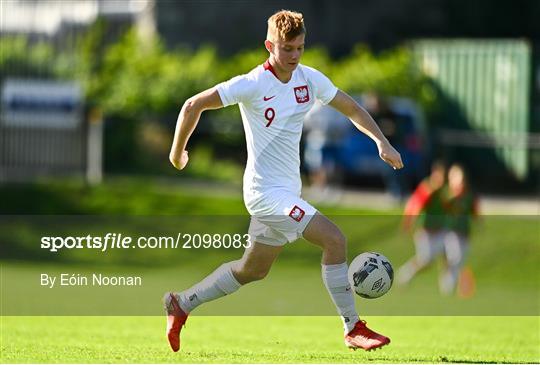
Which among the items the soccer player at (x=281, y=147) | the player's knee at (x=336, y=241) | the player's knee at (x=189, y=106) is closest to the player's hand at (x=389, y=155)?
the soccer player at (x=281, y=147)

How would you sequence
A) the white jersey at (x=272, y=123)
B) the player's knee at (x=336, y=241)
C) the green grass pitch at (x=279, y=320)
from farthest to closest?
the green grass pitch at (x=279, y=320) < the player's knee at (x=336, y=241) < the white jersey at (x=272, y=123)

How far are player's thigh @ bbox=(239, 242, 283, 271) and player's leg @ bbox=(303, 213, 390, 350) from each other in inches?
13.2

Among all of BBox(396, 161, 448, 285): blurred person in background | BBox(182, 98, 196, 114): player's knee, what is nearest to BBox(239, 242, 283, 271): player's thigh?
BBox(182, 98, 196, 114): player's knee

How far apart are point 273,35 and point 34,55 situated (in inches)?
833

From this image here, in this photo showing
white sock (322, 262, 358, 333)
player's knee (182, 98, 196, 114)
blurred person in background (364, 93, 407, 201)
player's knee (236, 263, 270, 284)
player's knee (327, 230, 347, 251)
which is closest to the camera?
player's knee (182, 98, 196, 114)

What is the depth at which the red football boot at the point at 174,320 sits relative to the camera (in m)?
10.1

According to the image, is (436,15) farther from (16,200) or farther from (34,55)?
(16,200)

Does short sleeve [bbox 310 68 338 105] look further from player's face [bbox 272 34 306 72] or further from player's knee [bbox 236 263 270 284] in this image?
player's knee [bbox 236 263 270 284]

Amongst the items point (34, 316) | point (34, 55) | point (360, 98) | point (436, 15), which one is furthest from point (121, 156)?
point (34, 316)

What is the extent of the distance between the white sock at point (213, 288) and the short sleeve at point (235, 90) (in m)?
1.36

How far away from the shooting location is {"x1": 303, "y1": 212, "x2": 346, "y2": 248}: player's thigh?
9.57 m

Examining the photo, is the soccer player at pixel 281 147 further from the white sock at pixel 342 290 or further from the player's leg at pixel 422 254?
the player's leg at pixel 422 254

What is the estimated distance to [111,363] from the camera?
9234 millimetres

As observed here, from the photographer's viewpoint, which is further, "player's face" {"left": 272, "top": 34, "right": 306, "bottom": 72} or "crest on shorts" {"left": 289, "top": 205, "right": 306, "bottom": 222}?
"crest on shorts" {"left": 289, "top": 205, "right": 306, "bottom": 222}
